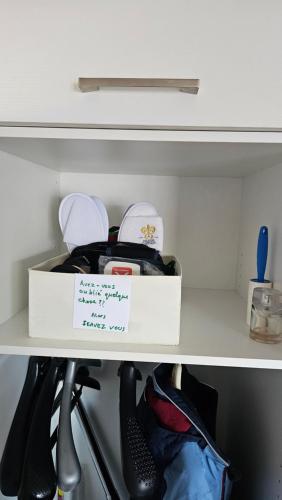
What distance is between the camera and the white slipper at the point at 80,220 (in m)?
0.75

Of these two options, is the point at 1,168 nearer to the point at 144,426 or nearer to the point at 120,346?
the point at 120,346

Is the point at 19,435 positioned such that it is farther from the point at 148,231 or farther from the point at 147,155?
the point at 147,155

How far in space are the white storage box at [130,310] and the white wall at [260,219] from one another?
25cm

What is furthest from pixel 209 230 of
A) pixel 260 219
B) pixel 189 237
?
pixel 260 219

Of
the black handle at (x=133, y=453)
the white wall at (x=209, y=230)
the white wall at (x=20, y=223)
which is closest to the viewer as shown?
the black handle at (x=133, y=453)

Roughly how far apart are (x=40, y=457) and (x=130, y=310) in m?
0.34

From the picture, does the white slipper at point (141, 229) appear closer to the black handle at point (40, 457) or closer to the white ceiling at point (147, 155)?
the white ceiling at point (147, 155)

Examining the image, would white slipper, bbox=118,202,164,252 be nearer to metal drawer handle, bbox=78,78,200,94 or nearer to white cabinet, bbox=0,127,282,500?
white cabinet, bbox=0,127,282,500

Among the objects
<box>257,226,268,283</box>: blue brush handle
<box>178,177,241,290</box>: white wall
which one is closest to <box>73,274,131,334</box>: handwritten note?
<box>257,226,268,283</box>: blue brush handle

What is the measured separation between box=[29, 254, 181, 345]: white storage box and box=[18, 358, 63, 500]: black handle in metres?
0.19

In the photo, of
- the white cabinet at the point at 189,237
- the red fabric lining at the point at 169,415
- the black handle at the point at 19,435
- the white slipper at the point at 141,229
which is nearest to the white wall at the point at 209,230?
the white cabinet at the point at 189,237

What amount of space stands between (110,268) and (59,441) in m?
0.40

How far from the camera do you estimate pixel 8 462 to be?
657mm

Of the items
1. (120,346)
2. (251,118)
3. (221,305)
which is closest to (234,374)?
(221,305)
